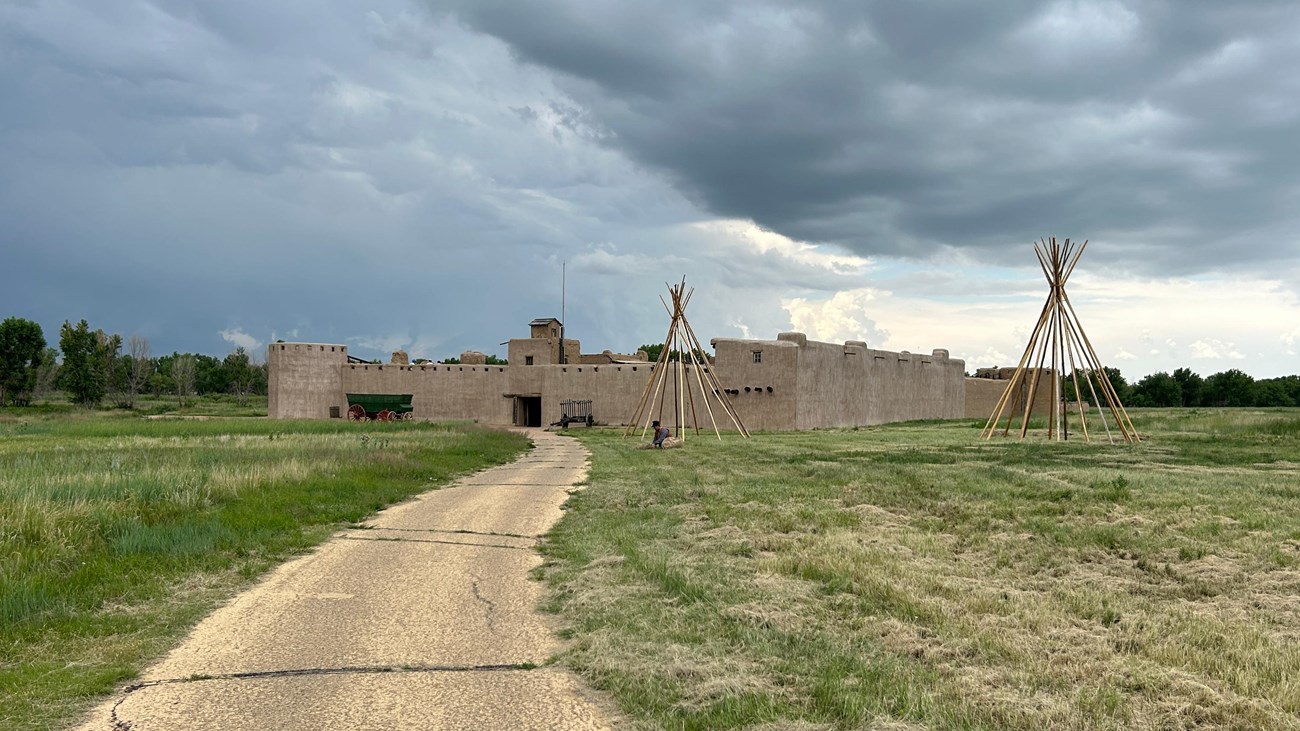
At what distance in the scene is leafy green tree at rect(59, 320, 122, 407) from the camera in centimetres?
6606

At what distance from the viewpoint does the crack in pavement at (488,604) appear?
5641 millimetres

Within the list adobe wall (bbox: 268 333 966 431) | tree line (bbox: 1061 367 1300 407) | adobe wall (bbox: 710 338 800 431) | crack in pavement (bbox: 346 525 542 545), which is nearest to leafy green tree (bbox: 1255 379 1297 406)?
tree line (bbox: 1061 367 1300 407)

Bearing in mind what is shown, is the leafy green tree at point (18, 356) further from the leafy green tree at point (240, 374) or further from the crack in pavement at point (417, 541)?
the crack in pavement at point (417, 541)

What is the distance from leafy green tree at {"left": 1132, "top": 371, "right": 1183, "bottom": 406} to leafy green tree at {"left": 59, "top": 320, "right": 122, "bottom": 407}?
287 ft

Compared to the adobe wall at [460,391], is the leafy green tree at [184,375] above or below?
above

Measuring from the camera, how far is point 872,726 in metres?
3.80

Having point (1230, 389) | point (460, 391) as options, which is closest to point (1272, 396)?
point (1230, 389)

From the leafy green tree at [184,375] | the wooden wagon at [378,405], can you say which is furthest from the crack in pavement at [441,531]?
the leafy green tree at [184,375]

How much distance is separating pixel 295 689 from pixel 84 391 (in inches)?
3048

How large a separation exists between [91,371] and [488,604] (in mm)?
76082

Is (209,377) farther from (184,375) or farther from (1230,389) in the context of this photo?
(1230,389)

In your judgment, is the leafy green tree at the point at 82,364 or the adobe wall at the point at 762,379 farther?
the leafy green tree at the point at 82,364

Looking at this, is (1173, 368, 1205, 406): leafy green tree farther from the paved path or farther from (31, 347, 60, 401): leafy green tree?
(31, 347, 60, 401): leafy green tree

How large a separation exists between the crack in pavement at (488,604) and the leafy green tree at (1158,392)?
72996 mm
